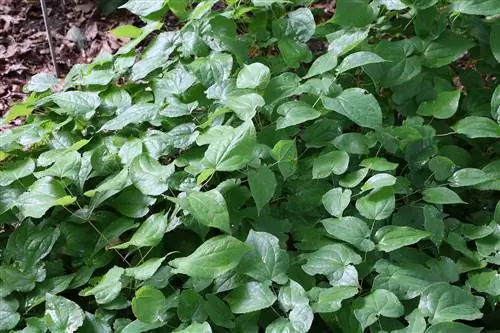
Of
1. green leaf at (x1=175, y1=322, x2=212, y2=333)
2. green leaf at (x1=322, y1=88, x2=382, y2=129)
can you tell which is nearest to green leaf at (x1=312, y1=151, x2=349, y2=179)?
green leaf at (x1=322, y1=88, x2=382, y2=129)

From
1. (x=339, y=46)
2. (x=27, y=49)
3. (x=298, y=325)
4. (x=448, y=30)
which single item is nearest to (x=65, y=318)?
(x=298, y=325)

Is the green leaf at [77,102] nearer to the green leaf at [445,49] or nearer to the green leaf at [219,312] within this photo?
the green leaf at [219,312]

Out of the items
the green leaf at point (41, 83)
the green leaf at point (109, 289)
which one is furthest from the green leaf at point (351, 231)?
the green leaf at point (41, 83)

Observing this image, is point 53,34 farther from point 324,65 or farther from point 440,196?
point 440,196

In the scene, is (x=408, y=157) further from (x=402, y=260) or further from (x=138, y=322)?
(x=138, y=322)

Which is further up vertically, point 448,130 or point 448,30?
point 448,30

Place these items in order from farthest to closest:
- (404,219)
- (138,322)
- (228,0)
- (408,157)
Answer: (228,0) < (408,157) < (404,219) < (138,322)

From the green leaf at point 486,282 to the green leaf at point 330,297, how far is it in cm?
38

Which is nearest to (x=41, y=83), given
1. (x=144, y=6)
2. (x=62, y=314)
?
(x=144, y=6)

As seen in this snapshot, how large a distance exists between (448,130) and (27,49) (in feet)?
7.09

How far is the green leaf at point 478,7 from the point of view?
2.01m

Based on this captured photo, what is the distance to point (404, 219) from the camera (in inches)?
70.7

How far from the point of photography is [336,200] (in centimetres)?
173

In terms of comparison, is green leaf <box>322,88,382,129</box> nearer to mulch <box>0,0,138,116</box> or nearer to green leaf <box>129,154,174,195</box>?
→ green leaf <box>129,154,174,195</box>
